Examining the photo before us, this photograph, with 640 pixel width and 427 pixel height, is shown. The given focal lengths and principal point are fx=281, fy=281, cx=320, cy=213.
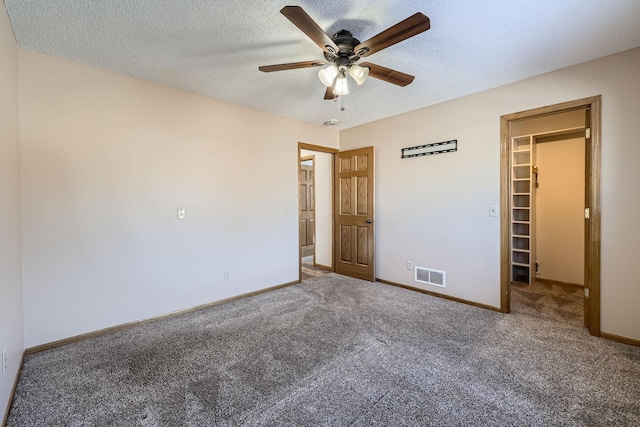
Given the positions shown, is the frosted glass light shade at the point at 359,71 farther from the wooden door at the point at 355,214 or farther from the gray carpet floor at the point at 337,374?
the wooden door at the point at 355,214

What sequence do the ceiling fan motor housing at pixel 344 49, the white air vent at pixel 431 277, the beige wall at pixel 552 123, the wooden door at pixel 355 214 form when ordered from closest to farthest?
the ceiling fan motor housing at pixel 344 49 < the white air vent at pixel 431 277 < the beige wall at pixel 552 123 < the wooden door at pixel 355 214

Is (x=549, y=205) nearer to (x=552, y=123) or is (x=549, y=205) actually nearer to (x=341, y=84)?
(x=552, y=123)

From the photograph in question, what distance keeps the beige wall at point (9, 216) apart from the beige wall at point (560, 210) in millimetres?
6003

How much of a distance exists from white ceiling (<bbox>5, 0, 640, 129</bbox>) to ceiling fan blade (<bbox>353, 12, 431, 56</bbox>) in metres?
0.23

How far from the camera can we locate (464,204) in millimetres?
3486

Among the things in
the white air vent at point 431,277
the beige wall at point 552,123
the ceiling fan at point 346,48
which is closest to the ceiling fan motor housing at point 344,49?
the ceiling fan at point 346,48

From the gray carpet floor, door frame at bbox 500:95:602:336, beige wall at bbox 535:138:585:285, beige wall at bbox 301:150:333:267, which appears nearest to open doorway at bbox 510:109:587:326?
beige wall at bbox 535:138:585:285

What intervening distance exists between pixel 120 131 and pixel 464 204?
12.8 feet

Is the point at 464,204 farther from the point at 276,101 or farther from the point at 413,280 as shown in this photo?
the point at 276,101

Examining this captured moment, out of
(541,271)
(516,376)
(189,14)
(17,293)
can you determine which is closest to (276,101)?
(189,14)

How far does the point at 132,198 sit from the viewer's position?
2.86m

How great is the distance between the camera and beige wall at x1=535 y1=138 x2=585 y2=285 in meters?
4.07

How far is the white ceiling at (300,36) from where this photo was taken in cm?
186

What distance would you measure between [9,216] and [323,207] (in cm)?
403
